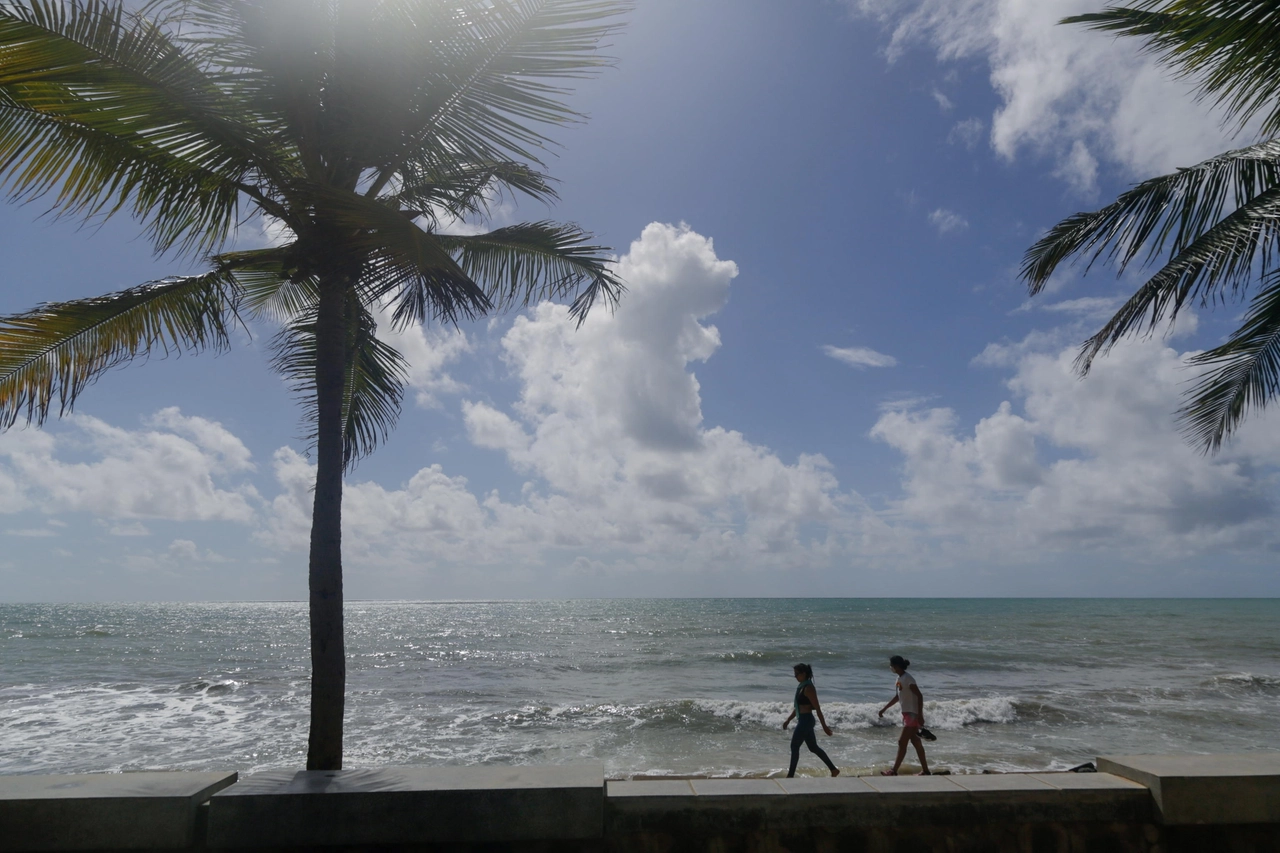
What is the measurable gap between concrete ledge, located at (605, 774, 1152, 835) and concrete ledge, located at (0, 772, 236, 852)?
228cm

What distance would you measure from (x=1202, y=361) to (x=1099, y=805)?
14.2 ft

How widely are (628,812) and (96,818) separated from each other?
277cm

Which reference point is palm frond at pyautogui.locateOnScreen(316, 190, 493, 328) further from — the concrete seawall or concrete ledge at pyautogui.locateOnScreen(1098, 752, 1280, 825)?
concrete ledge at pyautogui.locateOnScreen(1098, 752, 1280, 825)

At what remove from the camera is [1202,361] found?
6.86m

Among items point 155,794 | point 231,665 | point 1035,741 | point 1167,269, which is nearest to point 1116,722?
point 1035,741

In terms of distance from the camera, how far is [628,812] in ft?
14.2

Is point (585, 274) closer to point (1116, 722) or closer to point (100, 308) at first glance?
point (100, 308)

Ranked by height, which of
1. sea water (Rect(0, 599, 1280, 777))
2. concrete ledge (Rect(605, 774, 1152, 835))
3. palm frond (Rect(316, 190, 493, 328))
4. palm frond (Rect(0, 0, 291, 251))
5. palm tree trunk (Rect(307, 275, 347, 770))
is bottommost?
sea water (Rect(0, 599, 1280, 777))

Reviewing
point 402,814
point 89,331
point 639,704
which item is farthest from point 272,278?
point 639,704

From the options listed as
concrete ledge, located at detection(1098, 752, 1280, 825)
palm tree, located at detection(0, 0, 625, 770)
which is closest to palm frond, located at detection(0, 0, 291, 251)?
palm tree, located at detection(0, 0, 625, 770)

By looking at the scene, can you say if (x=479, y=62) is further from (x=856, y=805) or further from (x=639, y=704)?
(x=639, y=704)

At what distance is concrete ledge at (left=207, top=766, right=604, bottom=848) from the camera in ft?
13.4

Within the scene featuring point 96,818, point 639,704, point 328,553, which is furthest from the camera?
point 639,704

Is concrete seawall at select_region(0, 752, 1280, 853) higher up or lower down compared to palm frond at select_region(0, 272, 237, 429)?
lower down
